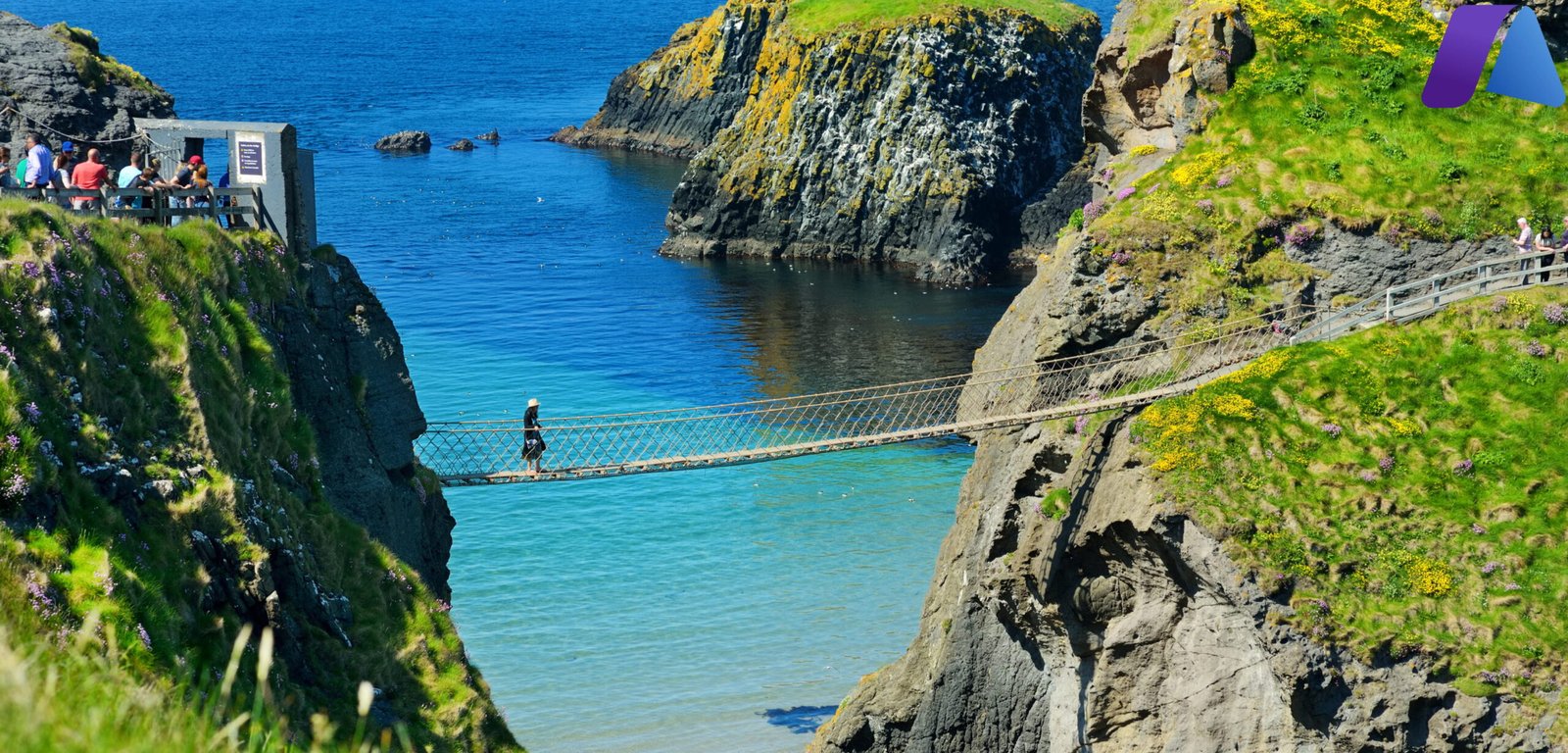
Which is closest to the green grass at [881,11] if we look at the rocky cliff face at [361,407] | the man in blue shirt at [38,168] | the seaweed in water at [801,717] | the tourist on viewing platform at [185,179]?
the seaweed in water at [801,717]

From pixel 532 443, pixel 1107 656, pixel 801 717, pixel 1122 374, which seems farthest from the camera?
pixel 801 717

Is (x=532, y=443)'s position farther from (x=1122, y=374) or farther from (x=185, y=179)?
(x=1122, y=374)

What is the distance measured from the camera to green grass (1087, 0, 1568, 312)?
2995 cm

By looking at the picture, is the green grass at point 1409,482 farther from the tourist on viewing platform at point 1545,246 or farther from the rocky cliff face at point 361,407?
the rocky cliff face at point 361,407

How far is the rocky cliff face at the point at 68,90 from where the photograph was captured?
34.4 m

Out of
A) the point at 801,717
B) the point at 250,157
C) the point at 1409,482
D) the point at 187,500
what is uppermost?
the point at 250,157

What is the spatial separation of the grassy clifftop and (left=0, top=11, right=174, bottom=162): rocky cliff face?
12461 millimetres

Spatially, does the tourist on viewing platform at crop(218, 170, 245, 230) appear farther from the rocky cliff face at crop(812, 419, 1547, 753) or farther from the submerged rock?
the submerged rock

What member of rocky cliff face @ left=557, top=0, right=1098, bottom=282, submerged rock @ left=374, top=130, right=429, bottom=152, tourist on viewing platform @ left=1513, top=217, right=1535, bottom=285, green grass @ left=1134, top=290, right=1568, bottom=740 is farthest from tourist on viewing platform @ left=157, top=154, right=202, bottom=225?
submerged rock @ left=374, top=130, right=429, bottom=152

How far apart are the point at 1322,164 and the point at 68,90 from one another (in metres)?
26.0

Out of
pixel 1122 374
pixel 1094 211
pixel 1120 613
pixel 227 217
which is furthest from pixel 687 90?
pixel 1120 613

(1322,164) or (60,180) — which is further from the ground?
(1322,164)

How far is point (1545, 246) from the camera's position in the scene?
28.3 m

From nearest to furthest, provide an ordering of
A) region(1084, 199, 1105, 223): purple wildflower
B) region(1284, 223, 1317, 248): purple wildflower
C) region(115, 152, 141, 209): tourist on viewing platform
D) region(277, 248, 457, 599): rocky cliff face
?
region(115, 152, 141, 209): tourist on viewing platform, region(277, 248, 457, 599): rocky cliff face, region(1284, 223, 1317, 248): purple wildflower, region(1084, 199, 1105, 223): purple wildflower
